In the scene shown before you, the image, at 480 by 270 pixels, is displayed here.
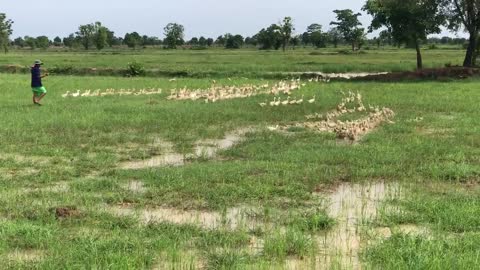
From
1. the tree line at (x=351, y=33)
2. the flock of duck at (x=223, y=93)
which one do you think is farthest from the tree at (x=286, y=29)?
the flock of duck at (x=223, y=93)

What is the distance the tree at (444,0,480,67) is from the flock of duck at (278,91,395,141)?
1802cm

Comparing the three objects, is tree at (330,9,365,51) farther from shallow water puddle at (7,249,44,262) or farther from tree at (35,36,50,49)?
shallow water puddle at (7,249,44,262)

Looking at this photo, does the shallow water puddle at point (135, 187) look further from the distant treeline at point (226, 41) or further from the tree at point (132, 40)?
the tree at point (132, 40)

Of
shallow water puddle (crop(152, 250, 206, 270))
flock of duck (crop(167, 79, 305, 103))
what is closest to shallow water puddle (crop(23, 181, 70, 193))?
shallow water puddle (crop(152, 250, 206, 270))

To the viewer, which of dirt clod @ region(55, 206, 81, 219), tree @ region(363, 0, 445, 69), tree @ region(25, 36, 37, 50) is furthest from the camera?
tree @ region(25, 36, 37, 50)

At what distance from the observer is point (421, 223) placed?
6309 mm

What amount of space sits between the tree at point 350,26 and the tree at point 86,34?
5059 centimetres

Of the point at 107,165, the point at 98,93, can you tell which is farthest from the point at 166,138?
the point at 98,93

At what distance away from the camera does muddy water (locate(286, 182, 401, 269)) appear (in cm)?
511

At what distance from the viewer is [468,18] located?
32094 mm

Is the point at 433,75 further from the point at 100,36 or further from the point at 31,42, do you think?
the point at 31,42

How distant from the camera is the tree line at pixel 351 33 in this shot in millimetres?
32812

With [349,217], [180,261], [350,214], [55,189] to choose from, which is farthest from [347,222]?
[55,189]

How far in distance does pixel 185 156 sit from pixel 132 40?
109639 millimetres
